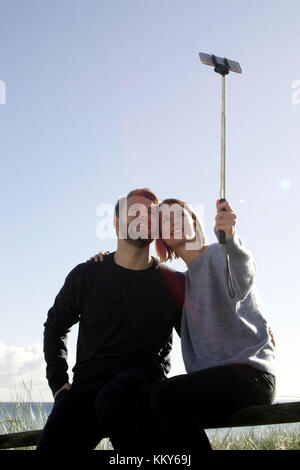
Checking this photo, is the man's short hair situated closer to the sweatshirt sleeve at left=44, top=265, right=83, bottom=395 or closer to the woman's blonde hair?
the woman's blonde hair

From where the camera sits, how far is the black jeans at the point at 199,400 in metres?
2.35

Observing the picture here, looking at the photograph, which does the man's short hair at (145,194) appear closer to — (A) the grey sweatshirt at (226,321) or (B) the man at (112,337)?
(B) the man at (112,337)

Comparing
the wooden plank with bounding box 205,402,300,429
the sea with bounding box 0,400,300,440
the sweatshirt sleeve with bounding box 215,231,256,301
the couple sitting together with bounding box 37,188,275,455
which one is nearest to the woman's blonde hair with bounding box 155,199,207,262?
the couple sitting together with bounding box 37,188,275,455

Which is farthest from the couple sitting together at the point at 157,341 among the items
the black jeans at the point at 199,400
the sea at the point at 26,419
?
the sea at the point at 26,419

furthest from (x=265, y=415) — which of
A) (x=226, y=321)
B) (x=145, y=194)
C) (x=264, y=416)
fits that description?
(x=145, y=194)

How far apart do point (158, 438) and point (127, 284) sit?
108 centimetres

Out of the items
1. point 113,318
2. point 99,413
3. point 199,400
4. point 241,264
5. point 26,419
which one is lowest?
point 26,419

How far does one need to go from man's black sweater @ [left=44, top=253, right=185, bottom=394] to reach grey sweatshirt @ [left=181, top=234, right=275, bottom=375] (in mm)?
203

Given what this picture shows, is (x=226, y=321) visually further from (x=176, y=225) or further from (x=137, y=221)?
(x=137, y=221)

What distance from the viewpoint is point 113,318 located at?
3264mm

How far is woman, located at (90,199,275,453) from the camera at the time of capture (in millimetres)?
2445

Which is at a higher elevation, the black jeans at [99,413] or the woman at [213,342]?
the woman at [213,342]

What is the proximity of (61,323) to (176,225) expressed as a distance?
1060 millimetres
